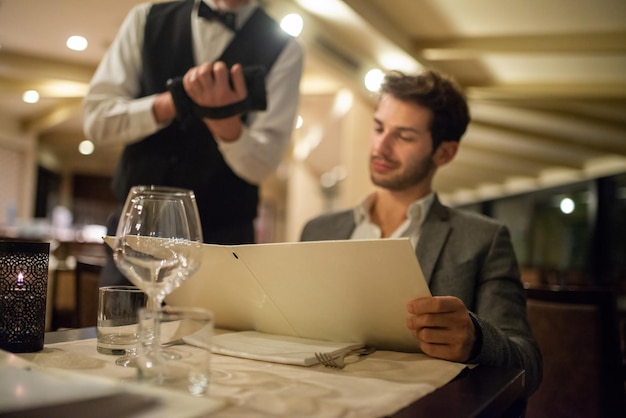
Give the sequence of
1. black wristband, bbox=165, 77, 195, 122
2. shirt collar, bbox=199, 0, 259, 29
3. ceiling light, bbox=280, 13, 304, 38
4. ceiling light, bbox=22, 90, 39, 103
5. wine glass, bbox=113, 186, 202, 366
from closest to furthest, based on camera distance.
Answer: wine glass, bbox=113, 186, 202, 366 < black wristband, bbox=165, 77, 195, 122 < shirt collar, bbox=199, 0, 259, 29 < ceiling light, bbox=280, 13, 304, 38 < ceiling light, bbox=22, 90, 39, 103

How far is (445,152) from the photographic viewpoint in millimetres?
1779

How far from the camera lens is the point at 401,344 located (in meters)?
0.90

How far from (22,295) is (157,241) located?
226 mm

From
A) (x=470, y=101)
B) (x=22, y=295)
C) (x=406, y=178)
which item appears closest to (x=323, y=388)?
(x=22, y=295)

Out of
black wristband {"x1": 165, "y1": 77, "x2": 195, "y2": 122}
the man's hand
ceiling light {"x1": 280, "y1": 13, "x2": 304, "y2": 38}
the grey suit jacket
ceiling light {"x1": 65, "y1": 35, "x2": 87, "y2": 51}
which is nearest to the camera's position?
Result: the man's hand

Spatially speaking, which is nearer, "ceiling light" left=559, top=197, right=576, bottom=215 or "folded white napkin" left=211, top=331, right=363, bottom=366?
"folded white napkin" left=211, top=331, right=363, bottom=366

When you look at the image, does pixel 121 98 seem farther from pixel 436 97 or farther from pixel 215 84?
pixel 436 97

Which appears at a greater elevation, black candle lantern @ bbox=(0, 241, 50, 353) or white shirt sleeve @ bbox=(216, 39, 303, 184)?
white shirt sleeve @ bbox=(216, 39, 303, 184)

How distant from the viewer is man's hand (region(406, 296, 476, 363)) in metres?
0.82

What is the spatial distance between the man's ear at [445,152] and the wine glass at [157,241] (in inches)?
45.0

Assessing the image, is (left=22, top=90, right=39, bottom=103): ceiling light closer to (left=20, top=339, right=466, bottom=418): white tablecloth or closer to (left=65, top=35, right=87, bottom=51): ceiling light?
(left=65, top=35, right=87, bottom=51): ceiling light

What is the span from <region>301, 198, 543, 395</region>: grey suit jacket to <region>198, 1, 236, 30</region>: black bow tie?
2.61 ft

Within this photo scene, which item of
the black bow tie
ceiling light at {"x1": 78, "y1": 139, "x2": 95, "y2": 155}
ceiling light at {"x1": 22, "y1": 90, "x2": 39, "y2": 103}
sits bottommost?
the black bow tie

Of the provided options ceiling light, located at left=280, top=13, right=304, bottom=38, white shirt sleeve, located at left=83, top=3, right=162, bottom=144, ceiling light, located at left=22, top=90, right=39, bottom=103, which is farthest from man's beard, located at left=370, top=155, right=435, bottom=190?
ceiling light, located at left=22, top=90, right=39, bottom=103
